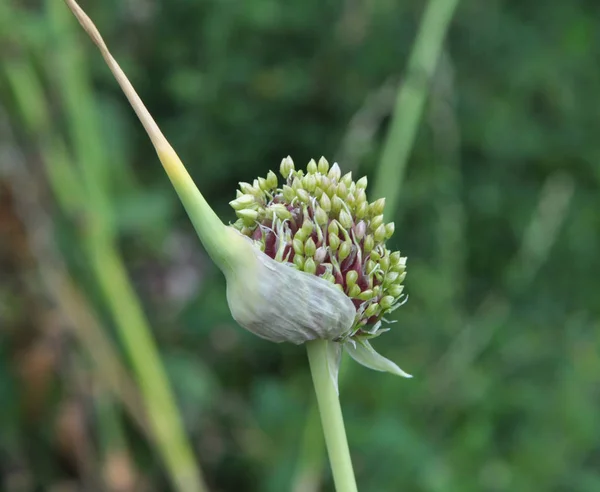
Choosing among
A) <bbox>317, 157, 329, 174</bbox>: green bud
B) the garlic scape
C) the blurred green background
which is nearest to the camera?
the garlic scape

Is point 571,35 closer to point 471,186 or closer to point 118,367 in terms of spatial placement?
point 471,186

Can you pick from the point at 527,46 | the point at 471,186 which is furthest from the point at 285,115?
the point at 527,46

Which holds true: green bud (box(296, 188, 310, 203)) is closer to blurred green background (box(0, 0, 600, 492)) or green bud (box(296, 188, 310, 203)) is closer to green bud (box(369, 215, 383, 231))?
green bud (box(369, 215, 383, 231))

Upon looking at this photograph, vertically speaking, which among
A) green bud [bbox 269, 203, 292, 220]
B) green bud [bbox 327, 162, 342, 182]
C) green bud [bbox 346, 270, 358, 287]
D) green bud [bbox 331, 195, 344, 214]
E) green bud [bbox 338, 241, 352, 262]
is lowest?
green bud [bbox 346, 270, 358, 287]

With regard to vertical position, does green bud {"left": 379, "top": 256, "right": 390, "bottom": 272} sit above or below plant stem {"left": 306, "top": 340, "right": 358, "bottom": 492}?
above

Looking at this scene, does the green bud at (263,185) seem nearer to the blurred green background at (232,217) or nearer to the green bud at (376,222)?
the green bud at (376,222)

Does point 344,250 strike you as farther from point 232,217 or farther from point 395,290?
point 232,217

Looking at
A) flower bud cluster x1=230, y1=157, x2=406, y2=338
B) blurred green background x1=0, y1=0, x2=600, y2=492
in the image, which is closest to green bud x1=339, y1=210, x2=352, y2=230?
flower bud cluster x1=230, y1=157, x2=406, y2=338

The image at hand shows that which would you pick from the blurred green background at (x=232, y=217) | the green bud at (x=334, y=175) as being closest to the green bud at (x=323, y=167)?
the green bud at (x=334, y=175)
